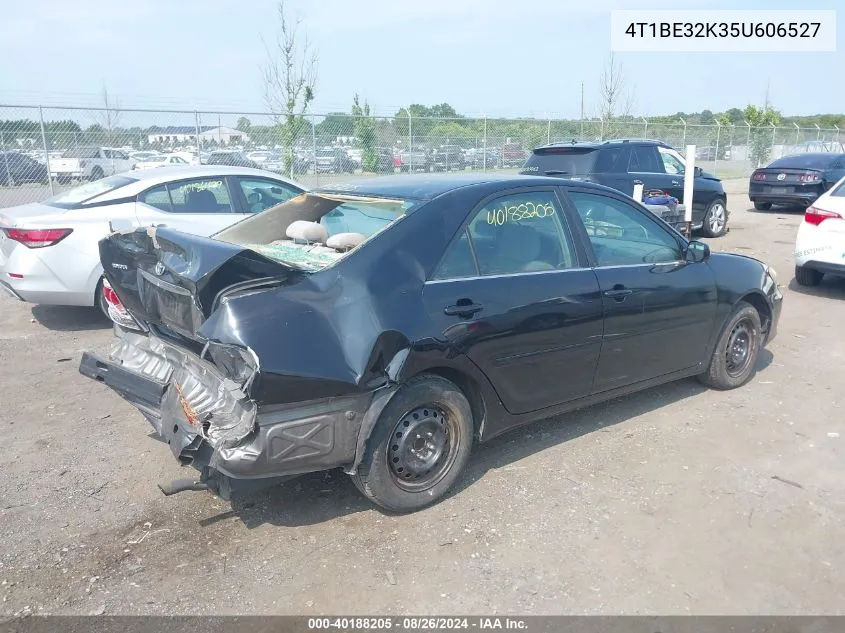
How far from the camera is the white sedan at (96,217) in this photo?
6.79 m

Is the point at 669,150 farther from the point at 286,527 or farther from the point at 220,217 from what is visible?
the point at 286,527

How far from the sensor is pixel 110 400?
17.4 feet

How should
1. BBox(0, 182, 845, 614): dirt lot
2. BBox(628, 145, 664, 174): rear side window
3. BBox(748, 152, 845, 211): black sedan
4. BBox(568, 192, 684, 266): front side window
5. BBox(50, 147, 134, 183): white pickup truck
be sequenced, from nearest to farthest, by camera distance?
BBox(0, 182, 845, 614): dirt lot
BBox(568, 192, 684, 266): front side window
BBox(628, 145, 664, 174): rear side window
BBox(50, 147, 134, 183): white pickup truck
BBox(748, 152, 845, 211): black sedan

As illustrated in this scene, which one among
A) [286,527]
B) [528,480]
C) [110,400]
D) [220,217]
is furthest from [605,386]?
[220,217]

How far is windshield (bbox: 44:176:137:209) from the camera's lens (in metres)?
7.18

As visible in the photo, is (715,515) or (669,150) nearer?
(715,515)

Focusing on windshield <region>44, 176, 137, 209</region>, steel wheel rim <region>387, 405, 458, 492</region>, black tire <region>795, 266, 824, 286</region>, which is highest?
windshield <region>44, 176, 137, 209</region>

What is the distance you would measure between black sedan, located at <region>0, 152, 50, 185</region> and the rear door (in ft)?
24.7

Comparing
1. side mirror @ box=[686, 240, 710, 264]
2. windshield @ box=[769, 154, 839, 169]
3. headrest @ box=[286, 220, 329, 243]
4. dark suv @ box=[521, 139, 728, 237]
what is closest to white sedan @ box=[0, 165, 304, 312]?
headrest @ box=[286, 220, 329, 243]

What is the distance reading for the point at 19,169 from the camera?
13211mm

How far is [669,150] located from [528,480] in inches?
413

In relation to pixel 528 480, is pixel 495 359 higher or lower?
higher

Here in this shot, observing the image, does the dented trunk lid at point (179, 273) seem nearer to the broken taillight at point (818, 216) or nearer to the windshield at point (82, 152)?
the broken taillight at point (818, 216)

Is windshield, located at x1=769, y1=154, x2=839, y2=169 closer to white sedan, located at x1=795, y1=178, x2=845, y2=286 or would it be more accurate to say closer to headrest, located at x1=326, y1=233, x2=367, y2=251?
white sedan, located at x1=795, y1=178, x2=845, y2=286
